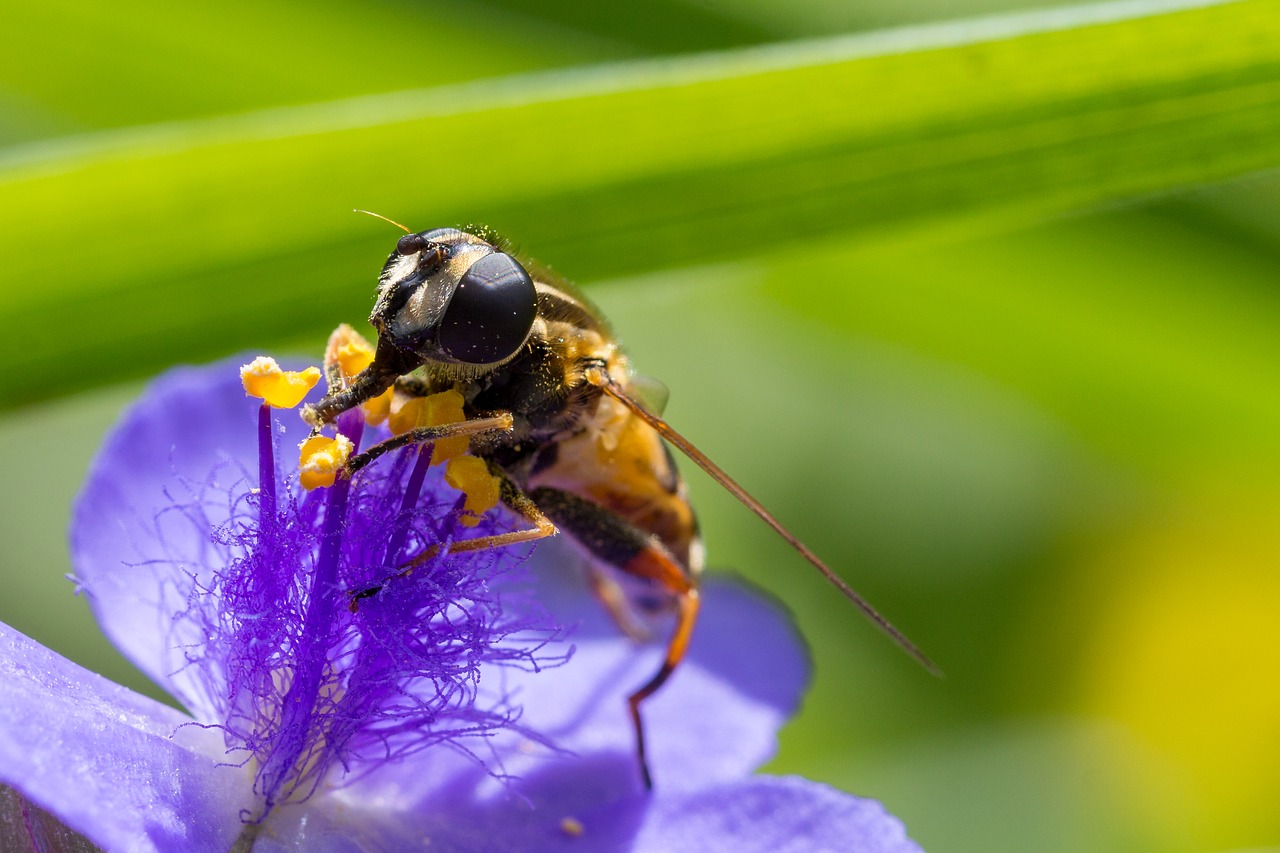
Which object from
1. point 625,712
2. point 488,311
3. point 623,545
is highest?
point 488,311

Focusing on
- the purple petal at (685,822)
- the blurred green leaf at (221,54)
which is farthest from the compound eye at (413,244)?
the blurred green leaf at (221,54)

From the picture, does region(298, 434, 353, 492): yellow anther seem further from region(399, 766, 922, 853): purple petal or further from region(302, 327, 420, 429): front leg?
region(399, 766, 922, 853): purple petal

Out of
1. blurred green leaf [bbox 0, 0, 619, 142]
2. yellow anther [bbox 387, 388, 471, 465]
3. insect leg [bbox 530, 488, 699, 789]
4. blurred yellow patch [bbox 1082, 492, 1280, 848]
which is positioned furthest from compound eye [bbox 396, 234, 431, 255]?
blurred yellow patch [bbox 1082, 492, 1280, 848]

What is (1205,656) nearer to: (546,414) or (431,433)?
(546,414)

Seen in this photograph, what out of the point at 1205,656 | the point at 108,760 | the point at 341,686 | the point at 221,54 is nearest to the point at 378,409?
the point at 341,686

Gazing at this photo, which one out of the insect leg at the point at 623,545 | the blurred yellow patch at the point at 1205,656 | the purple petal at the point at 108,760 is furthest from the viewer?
the blurred yellow patch at the point at 1205,656

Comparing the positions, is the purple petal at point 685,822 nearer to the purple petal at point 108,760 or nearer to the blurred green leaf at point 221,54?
the purple petal at point 108,760
